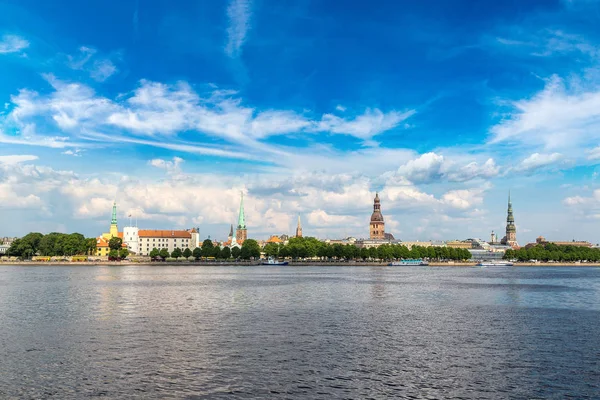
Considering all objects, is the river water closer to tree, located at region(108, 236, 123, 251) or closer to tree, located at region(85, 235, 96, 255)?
tree, located at region(108, 236, 123, 251)

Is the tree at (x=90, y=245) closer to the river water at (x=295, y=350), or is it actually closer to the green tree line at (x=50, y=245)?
the green tree line at (x=50, y=245)

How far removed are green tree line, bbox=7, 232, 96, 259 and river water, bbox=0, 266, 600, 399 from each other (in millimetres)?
136676

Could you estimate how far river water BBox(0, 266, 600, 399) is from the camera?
75.2ft

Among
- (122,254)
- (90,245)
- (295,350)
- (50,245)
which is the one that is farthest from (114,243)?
(295,350)

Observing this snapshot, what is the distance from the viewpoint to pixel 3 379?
2377 cm

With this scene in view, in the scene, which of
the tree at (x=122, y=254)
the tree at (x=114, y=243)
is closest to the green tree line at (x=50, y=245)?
the tree at (x=114, y=243)

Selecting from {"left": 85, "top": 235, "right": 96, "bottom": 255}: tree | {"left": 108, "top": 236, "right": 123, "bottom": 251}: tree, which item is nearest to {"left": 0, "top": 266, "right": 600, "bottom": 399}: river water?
{"left": 108, "top": 236, "right": 123, "bottom": 251}: tree

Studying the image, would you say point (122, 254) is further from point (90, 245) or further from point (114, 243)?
point (90, 245)

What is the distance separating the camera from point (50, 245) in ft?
602

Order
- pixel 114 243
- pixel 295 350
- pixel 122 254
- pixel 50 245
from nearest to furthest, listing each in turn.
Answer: pixel 295 350, pixel 50 245, pixel 114 243, pixel 122 254

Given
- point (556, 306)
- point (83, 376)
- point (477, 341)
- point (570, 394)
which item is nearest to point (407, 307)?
point (556, 306)

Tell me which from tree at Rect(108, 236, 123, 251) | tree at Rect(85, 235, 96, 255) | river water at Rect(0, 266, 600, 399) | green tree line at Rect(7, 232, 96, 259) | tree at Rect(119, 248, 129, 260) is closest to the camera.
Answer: river water at Rect(0, 266, 600, 399)

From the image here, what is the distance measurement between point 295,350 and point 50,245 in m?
172

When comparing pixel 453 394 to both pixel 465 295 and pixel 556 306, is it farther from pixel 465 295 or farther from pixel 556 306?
pixel 465 295
